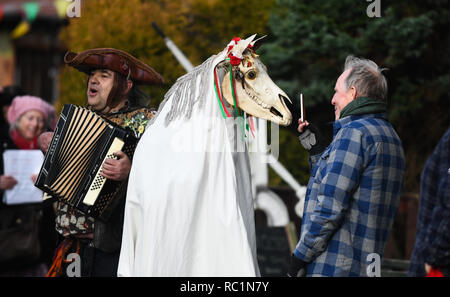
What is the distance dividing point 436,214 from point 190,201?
1.42m

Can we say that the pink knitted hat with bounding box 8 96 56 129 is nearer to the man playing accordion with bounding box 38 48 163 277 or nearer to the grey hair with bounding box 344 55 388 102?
the man playing accordion with bounding box 38 48 163 277

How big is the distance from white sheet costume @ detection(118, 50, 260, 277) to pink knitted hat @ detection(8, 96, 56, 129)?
8.73 ft

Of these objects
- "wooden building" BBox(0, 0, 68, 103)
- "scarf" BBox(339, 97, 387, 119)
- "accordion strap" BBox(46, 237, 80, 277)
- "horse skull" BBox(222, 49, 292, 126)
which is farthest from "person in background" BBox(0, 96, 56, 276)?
"wooden building" BBox(0, 0, 68, 103)

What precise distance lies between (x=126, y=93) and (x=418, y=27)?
389 centimetres

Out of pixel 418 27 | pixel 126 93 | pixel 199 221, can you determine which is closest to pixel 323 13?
pixel 418 27

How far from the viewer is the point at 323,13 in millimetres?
6984

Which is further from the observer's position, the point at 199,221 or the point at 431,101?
the point at 431,101

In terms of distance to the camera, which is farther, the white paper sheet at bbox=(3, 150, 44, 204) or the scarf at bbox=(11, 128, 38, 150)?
the scarf at bbox=(11, 128, 38, 150)

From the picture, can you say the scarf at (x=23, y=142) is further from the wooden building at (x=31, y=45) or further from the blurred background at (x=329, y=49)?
the wooden building at (x=31, y=45)

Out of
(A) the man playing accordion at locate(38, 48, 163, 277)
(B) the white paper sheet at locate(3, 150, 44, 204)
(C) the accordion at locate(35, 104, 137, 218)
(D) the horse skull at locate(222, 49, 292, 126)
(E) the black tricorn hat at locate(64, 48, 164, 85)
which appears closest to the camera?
(D) the horse skull at locate(222, 49, 292, 126)

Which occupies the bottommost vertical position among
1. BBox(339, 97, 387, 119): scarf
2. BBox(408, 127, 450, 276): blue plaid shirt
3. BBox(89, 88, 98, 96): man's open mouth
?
BBox(408, 127, 450, 276): blue plaid shirt

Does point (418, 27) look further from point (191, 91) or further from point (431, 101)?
point (191, 91)

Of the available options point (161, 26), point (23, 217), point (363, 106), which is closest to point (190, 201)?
point (363, 106)

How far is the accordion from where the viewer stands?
3.53m
